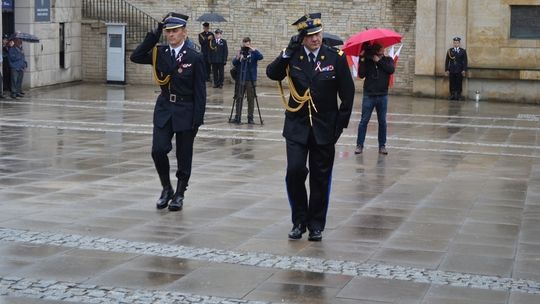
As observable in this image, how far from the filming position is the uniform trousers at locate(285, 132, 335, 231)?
32.1 ft

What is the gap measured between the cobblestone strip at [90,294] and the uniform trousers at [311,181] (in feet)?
7.65

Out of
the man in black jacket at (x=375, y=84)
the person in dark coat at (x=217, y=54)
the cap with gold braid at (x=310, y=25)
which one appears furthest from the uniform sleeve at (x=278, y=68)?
the person in dark coat at (x=217, y=54)

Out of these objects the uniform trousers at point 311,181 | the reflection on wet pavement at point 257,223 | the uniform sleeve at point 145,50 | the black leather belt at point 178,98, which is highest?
the uniform sleeve at point 145,50

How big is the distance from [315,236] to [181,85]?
2387 millimetres

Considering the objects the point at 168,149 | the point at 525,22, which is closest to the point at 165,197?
the point at 168,149

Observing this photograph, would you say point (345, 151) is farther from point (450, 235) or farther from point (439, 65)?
point (439, 65)

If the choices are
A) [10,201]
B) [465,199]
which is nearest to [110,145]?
[10,201]

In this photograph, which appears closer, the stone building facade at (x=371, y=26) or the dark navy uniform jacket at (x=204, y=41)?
the stone building facade at (x=371, y=26)

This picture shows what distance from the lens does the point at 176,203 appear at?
1124cm

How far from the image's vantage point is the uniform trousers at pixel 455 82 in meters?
28.6

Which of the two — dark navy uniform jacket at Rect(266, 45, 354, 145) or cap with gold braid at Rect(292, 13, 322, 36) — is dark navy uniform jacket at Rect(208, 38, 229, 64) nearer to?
dark navy uniform jacket at Rect(266, 45, 354, 145)

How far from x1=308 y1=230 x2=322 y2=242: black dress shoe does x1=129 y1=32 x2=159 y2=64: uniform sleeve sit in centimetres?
267

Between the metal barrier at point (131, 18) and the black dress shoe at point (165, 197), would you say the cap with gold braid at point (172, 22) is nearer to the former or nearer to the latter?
the black dress shoe at point (165, 197)

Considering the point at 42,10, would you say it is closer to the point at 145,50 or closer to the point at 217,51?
the point at 217,51
